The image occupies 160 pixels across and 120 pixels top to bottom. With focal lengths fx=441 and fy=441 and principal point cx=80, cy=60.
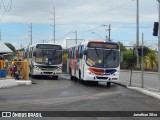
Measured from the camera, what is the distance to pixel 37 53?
36.7 metres

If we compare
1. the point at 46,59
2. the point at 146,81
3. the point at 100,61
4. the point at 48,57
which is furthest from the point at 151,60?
the point at 100,61

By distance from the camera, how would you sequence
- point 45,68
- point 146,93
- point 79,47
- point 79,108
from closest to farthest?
point 79,108
point 146,93
point 79,47
point 45,68

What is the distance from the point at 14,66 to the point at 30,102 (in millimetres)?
15053

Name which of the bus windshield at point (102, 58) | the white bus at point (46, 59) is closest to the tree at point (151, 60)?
the white bus at point (46, 59)

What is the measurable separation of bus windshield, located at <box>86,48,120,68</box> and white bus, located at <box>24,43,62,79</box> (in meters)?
8.90

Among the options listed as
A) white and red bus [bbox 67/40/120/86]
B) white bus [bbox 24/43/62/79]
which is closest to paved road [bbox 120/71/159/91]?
white and red bus [bbox 67/40/120/86]

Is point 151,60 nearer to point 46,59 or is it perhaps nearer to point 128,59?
point 128,59

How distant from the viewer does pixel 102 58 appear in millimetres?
28188

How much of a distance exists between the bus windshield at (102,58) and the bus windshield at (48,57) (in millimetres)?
8944

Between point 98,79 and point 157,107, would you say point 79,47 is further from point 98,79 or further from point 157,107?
point 157,107

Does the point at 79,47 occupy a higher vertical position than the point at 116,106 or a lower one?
higher

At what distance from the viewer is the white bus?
36.4 metres

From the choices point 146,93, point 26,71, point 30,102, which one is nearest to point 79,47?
point 26,71

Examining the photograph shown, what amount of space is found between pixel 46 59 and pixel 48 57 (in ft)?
0.79
